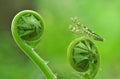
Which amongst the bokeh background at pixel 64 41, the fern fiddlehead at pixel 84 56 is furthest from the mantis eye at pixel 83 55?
the bokeh background at pixel 64 41

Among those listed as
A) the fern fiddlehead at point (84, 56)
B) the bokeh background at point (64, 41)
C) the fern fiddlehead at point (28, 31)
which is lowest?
the fern fiddlehead at point (84, 56)

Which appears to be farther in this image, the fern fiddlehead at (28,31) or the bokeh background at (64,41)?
the bokeh background at (64,41)

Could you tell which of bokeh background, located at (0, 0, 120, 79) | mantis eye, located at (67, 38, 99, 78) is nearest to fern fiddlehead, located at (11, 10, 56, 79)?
mantis eye, located at (67, 38, 99, 78)

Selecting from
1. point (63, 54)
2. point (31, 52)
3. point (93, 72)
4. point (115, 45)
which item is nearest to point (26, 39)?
point (31, 52)

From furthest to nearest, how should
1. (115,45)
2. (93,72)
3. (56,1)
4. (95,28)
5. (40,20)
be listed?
(56,1)
(95,28)
(115,45)
(40,20)
(93,72)

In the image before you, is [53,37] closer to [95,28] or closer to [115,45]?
[95,28]

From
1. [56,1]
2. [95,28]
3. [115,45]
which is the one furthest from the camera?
[56,1]

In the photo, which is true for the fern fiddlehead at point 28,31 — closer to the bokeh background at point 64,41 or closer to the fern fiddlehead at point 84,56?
the fern fiddlehead at point 84,56
